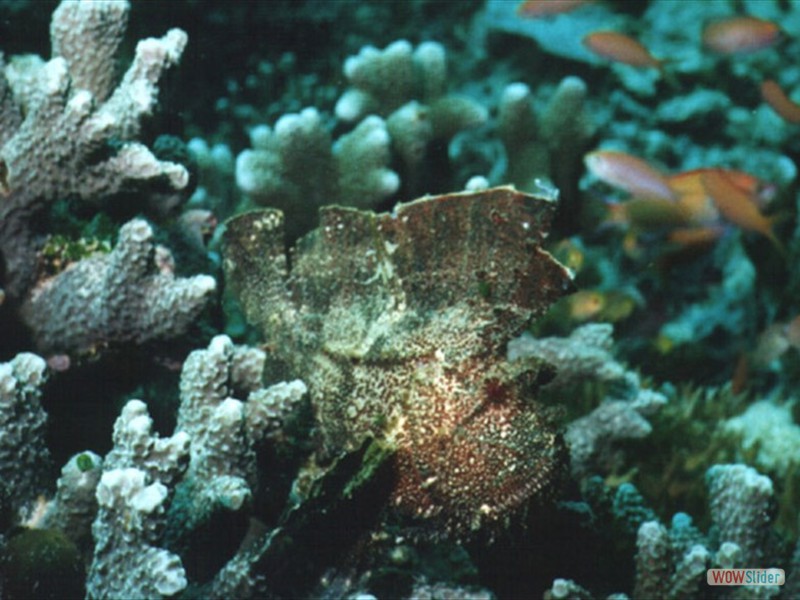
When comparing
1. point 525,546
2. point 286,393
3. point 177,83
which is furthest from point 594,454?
point 177,83

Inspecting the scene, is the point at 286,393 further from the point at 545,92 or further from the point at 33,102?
the point at 545,92

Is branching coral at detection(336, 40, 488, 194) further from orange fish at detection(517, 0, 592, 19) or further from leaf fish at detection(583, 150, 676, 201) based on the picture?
orange fish at detection(517, 0, 592, 19)

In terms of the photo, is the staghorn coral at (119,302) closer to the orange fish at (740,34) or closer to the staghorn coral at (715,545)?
the staghorn coral at (715,545)

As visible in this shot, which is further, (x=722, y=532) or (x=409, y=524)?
(x=722, y=532)

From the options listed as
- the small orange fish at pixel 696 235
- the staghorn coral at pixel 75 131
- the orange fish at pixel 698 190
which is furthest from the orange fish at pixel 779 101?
the staghorn coral at pixel 75 131

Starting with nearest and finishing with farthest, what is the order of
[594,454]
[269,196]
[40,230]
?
[40,230], [594,454], [269,196]

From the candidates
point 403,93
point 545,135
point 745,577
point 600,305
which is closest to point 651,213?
point 600,305
